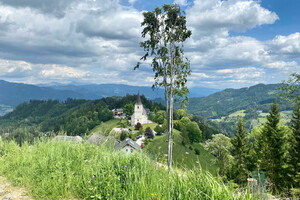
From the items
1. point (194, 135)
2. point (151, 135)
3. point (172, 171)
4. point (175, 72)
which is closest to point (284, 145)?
point (175, 72)

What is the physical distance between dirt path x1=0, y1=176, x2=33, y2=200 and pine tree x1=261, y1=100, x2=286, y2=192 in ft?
106

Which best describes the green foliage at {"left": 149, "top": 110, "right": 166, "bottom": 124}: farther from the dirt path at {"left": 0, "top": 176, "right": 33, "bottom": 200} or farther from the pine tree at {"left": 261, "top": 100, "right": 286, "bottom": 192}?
the pine tree at {"left": 261, "top": 100, "right": 286, "bottom": 192}

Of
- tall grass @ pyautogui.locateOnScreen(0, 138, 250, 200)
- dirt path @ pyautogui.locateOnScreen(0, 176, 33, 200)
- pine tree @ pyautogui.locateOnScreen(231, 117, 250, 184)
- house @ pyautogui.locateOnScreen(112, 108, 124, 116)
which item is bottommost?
house @ pyautogui.locateOnScreen(112, 108, 124, 116)

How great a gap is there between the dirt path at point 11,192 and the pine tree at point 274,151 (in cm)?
3234

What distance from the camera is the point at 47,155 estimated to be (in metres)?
5.81

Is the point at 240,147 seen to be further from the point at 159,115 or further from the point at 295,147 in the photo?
the point at 159,115

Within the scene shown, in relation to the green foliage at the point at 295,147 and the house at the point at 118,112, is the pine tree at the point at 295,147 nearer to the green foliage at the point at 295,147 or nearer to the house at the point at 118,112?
the green foliage at the point at 295,147

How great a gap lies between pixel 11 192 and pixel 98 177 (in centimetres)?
248

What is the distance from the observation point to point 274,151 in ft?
100

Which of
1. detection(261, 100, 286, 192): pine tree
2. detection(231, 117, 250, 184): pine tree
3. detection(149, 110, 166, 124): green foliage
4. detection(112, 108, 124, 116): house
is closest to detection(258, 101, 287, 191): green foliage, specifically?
detection(261, 100, 286, 192): pine tree

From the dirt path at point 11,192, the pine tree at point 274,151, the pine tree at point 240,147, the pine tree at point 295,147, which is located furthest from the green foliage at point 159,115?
the pine tree at point 240,147

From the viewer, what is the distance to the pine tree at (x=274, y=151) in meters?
29.2

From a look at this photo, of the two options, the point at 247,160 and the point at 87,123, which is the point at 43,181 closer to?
the point at 247,160

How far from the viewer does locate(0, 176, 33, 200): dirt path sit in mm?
4684
